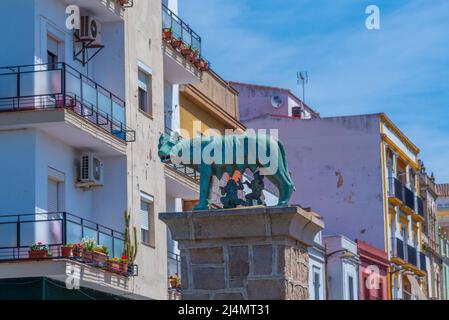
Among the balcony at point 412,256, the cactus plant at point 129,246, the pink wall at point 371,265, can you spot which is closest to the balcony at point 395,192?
the pink wall at point 371,265

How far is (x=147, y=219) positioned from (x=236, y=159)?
14.6 meters

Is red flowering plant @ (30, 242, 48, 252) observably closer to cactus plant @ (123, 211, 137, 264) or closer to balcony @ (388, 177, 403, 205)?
cactus plant @ (123, 211, 137, 264)

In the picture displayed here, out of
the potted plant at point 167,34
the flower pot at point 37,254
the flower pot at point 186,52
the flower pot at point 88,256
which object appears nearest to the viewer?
the flower pot at point 37,254

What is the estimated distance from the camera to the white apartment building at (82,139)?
2392 centimetres

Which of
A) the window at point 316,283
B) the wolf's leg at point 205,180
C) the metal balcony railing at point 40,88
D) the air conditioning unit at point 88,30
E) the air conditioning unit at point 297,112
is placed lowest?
the wolf's leg at point 205,180

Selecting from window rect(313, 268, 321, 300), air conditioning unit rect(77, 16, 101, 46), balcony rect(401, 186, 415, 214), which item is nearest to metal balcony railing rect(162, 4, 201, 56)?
air conditioning unit rect(77, 16, 101, 46)

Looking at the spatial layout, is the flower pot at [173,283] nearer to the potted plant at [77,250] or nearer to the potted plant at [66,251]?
the potted plant at [77,250]

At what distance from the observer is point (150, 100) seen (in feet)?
95.7

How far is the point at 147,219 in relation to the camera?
28.5m

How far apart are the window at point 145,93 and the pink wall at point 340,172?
76.5ft

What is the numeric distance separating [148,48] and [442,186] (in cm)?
6942
